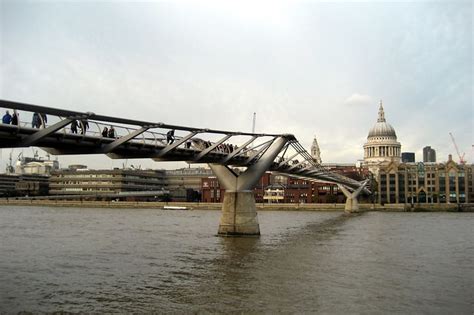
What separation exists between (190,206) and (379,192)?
5921 cm

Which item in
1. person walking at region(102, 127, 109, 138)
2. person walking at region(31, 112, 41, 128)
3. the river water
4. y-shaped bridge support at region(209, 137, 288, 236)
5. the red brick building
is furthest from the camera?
the red brick building

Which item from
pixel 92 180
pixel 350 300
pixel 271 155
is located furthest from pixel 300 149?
pixel 92 180

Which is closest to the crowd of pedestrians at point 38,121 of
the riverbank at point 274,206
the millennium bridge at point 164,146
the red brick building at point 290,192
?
the millennium bridge at point 164,146

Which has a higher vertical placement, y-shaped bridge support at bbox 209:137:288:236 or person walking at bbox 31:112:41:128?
person walking at bbox 31:112:41:128

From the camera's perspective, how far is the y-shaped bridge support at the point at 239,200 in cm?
4334

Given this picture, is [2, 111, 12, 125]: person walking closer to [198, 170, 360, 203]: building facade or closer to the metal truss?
the metal truss

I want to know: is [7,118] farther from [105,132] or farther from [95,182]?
[95,182]

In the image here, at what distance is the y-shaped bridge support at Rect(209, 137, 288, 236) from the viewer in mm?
43344

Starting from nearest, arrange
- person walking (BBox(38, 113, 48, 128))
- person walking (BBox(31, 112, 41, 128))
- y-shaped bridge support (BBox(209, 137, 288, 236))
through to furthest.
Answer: person walking (BBox(38, 113, 48, 128)) → person walking (BBox(31, 112, 41, 128)) → y-shaped bridge support (BBox(209, 137, 288, 236))

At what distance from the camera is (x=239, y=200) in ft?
142

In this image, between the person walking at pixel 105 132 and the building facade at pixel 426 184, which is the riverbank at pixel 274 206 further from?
the person walking at pixel 105 132

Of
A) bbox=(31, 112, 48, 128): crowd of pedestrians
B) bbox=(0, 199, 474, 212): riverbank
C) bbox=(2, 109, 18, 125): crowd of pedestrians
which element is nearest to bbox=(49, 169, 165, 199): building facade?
bbox=(0, 199, 474, 212): riverbank

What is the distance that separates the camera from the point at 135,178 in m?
174

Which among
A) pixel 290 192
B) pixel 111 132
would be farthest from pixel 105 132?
pixel 290 192
